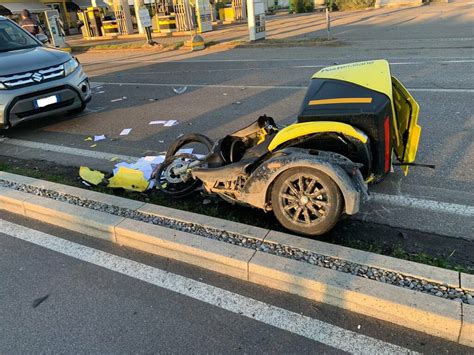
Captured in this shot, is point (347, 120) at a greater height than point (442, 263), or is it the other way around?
point (347, 120)

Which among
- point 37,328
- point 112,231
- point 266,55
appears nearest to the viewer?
point 37,328

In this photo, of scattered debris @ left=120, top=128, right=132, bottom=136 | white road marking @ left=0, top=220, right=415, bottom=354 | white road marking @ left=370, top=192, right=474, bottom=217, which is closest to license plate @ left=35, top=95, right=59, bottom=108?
scattered debris @ left=120, top=128, right=132, bottom=136

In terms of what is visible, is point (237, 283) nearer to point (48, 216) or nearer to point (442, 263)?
point (442, 263)

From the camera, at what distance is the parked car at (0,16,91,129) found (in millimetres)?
6355

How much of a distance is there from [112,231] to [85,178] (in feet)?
4.73

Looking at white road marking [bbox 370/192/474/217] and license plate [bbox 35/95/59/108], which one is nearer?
white road marking [bbox 370/192/474/217]

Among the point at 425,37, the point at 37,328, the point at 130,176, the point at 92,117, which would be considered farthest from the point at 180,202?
the point at 425,37

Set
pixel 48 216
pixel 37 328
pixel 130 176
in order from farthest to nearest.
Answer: pixel 130 176 < pixel 48 216 < pixel 37 328

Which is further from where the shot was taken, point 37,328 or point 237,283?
point 237,283

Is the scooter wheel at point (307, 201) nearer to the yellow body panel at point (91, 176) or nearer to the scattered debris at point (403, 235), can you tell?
the scattered debris at point (403, 235)

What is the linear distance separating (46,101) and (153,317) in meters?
5.19

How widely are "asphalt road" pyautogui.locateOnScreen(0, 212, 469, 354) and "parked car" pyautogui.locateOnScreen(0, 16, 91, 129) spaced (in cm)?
389

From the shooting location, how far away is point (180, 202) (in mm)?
4113

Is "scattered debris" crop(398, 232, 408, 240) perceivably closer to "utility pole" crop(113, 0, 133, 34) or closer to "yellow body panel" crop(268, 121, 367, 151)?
"yellow body panel" crop(268, 121, 367, 151)
